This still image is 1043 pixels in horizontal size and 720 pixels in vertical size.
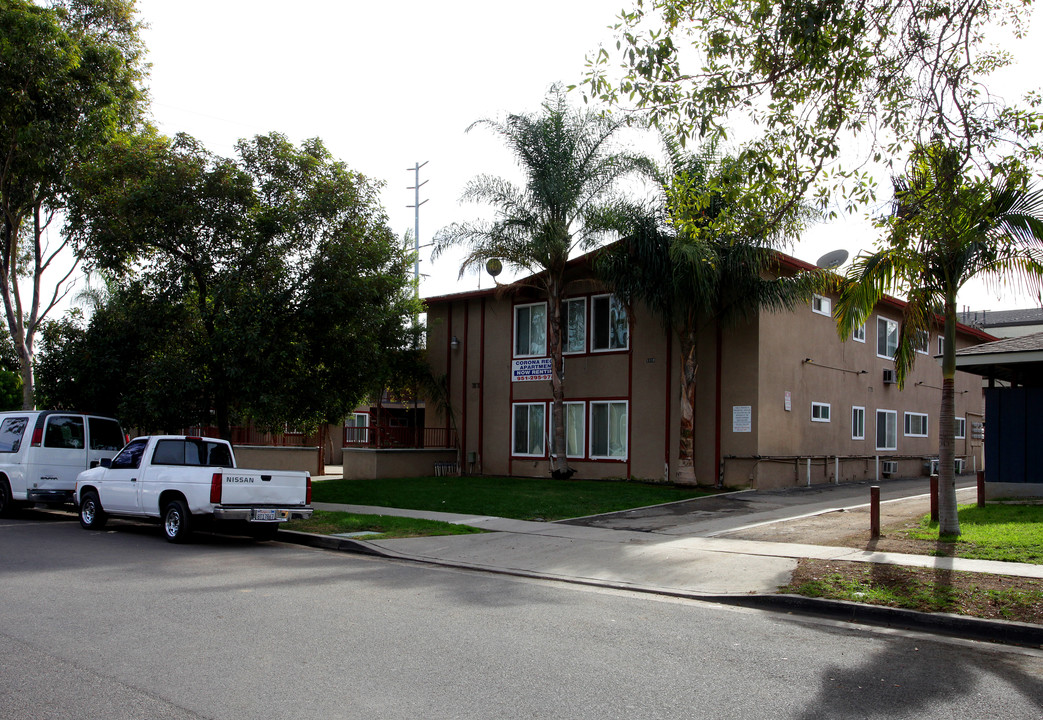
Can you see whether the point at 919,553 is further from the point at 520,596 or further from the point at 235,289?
the point at 235,289

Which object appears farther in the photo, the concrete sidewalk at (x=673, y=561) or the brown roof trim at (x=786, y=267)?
the brown roof trim at (x=786, y=267)

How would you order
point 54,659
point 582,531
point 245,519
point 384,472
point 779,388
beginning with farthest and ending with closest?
point 384,472, point 779,388, point 582,531, point 245,519, point 54,659

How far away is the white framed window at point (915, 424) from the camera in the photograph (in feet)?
96.5

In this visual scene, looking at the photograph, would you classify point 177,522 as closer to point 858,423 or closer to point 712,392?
point 712,392

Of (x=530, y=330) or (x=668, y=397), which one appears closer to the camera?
(x=668, y=397)

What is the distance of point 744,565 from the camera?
435 inches

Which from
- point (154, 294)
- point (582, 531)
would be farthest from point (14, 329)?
point (582, 531)

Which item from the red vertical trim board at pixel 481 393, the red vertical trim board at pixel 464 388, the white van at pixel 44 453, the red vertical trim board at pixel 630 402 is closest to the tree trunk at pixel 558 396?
the red vertical trim board at pixel 630 402

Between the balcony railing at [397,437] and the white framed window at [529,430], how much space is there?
2675mm

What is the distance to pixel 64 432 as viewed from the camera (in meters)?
17.2

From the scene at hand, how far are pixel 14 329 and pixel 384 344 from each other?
10220 millimetres

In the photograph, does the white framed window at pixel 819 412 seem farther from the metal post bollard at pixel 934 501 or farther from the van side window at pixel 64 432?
the van side window at pixel 64 432

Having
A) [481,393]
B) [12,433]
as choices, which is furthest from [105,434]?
[481,393]

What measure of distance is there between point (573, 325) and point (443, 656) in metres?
19.1
